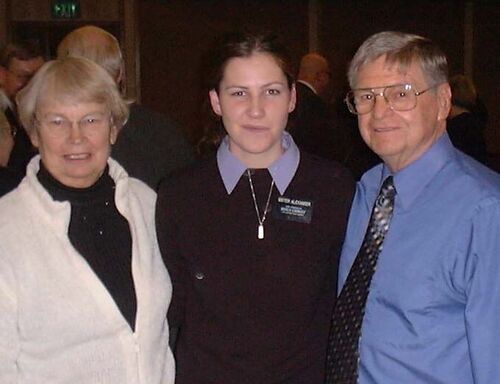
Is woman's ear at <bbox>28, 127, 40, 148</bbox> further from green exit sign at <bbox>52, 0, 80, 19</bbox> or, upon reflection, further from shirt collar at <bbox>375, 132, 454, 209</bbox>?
green exit sign at <bbox>52, 0, 80, 19</bbox>

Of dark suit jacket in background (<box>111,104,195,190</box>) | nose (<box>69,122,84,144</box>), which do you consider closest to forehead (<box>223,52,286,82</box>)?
nose (<box>69,122,84,144</box>)

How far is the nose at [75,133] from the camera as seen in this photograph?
2191 millimetres

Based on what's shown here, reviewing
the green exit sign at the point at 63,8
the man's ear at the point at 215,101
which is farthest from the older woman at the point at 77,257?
the green exit sign at the point at 63,8

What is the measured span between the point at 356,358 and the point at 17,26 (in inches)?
325

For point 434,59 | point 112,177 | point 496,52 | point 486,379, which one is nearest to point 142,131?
point 112,177

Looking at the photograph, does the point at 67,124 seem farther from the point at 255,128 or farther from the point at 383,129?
the point at 383,129

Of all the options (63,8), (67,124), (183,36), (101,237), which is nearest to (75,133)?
(67,124)

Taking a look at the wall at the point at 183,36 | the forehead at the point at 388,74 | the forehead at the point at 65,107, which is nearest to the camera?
the forehead at the point at 388,74

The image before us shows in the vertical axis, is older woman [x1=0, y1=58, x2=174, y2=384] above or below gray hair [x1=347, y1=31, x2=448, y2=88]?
below

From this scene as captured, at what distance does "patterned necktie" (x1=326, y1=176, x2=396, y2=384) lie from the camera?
6.77 feet

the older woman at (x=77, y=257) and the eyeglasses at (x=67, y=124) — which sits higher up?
the eyeglasses at (x=67, y=124)

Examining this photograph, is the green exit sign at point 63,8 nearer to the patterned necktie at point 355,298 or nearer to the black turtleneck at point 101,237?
the black turtleneck at point 101,237

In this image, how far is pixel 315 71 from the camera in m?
5.80

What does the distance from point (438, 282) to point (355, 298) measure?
0.85 ft
